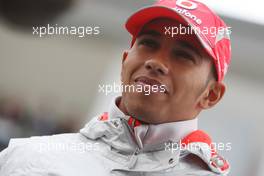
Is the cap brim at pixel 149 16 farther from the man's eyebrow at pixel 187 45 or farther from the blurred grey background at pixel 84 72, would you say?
the blurred grey background at pixel 84 72

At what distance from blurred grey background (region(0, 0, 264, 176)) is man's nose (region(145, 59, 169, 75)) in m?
0.47

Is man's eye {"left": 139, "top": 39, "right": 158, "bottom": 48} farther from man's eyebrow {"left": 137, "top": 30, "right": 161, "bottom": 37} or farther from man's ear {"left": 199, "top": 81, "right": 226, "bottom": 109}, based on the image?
man's ear {"left": 199, "top": 81, "right": 226, "bottom": 109}

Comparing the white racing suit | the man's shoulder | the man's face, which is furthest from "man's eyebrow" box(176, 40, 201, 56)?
the man's shoulder

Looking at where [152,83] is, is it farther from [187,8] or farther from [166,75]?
[187,8]

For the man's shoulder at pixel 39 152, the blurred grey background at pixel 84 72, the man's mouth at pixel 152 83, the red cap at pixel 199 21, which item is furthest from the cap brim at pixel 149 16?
the blurred grey background at pixel 84 72

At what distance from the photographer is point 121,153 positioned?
2.78 feet

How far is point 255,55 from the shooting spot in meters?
1.42

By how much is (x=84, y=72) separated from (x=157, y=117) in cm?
68

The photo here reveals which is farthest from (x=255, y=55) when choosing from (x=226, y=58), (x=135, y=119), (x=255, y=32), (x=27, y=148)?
(x=27, y=148)

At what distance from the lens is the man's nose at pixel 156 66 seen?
2.72 ft

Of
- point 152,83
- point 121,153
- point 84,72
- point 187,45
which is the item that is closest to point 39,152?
point 121,153

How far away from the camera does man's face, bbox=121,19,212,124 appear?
84 centimetres

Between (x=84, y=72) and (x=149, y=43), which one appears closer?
(x=149, y=43)

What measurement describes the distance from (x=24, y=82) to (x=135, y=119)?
75 centimetres
